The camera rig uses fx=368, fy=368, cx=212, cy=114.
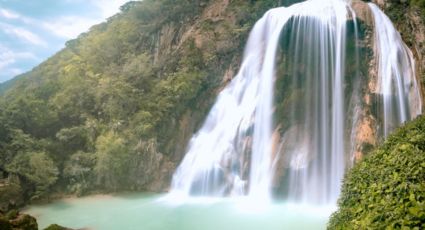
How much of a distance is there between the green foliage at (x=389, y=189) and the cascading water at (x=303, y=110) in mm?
6463

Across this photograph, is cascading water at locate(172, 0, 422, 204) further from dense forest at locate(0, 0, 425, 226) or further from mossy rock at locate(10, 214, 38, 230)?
mossy rock at locate(10, 214, 38, 230)

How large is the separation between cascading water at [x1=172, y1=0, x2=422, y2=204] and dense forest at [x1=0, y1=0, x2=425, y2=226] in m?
1.26

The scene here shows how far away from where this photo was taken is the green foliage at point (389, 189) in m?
4.18

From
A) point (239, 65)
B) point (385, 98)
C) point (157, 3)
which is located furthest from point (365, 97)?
point (157, 3)

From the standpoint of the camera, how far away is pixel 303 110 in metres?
15.8

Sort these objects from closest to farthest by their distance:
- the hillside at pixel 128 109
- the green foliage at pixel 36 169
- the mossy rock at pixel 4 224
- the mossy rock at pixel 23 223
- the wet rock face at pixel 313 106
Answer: the mossy rock at pixel 4 224
the mossy rock at pixel 23 223
the wet rock face at pixel 313 106
the green foliage at pixel 36 169
the hillside at pixel 128 109

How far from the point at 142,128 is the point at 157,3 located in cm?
1084

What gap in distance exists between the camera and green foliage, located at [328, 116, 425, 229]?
418 cm

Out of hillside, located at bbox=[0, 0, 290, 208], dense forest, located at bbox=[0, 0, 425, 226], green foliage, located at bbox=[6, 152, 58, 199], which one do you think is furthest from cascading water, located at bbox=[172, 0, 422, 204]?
green foliage, located at bbox=[6, 152, 58, 199]

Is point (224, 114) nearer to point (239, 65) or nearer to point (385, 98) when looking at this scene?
point (239, 65)

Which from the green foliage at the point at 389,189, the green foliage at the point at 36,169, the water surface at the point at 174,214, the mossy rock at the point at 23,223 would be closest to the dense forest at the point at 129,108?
the green foliage at the point at 36,169

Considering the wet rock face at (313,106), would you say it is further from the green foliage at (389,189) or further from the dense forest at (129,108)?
the green foliage at (389,189)

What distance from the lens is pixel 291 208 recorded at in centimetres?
1360

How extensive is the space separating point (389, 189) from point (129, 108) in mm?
14750
